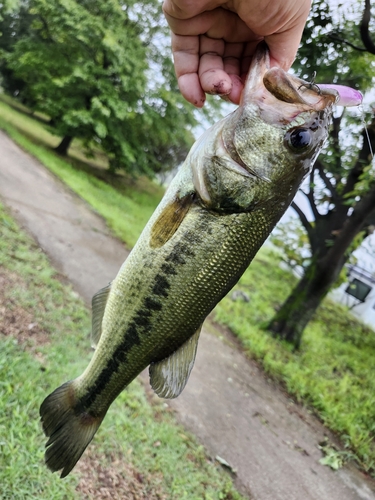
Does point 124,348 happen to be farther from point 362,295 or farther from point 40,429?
point 362,295

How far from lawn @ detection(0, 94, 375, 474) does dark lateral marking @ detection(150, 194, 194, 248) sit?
467cm

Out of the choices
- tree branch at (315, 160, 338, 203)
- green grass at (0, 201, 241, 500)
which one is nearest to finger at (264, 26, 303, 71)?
green grass at (0, 201, 241, 500)

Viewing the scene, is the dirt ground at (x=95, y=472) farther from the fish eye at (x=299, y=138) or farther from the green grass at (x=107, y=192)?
the green grass at (x=107, y=192)

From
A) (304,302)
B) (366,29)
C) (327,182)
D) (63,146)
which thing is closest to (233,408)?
(304,302)

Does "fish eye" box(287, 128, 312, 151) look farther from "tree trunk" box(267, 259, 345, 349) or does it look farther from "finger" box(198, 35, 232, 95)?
"tree trunk" box(267, 259, 345, 349)

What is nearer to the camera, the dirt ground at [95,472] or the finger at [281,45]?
the finger at [281,45]

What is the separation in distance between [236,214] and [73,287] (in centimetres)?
413

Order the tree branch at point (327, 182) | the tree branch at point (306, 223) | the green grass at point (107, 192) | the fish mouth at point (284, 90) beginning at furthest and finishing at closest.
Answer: the green grass at point (107, 192) < the tree branch at point (306, 223) < the tree branch at point (327, 182) < the fish mouth at point (284, 90)

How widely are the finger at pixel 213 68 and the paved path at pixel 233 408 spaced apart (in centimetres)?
341

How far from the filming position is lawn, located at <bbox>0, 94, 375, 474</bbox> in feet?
18.4

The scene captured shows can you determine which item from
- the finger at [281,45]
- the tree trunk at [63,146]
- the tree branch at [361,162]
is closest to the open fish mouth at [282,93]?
the finger at [281,45]

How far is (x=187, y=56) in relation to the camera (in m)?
2.09

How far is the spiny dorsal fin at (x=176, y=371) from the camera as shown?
Answer: 1793 mm

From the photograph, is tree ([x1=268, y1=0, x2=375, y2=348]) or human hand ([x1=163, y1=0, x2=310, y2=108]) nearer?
human hand ([x1=163, y1=0, x2=310, y2=108])
